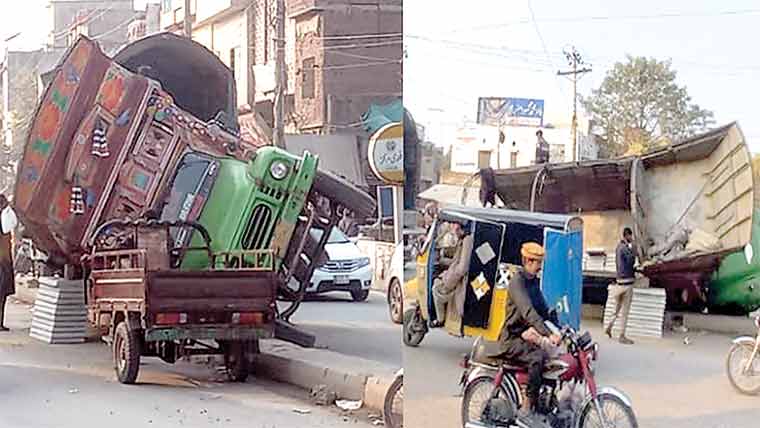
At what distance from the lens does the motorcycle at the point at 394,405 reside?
3.51 meters

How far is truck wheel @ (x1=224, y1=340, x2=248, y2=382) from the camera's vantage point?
17.8ft

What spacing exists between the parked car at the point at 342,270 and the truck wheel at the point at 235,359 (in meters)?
0.41

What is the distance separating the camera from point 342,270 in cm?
444

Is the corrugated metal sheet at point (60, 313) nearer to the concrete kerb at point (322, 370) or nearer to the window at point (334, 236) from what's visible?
the concrete kerb at point (322, 370)

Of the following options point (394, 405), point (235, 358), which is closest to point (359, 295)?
point (394, 405)

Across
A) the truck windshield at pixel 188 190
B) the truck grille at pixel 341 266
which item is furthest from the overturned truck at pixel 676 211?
the truck windshield at pixel 188 190

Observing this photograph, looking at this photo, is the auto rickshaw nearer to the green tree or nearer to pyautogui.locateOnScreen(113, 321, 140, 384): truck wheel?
the green tree

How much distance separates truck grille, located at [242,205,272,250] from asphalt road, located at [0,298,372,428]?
606mm

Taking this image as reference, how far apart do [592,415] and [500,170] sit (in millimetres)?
483

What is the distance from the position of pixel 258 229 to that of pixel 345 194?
1.20m

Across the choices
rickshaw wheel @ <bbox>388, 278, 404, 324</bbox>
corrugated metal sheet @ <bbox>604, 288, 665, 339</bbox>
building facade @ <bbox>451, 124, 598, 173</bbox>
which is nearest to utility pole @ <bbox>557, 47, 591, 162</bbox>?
building facade @ <bbox>451, 124, 598, 173</bbox>

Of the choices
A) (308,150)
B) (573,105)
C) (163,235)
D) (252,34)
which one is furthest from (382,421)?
(573,105)

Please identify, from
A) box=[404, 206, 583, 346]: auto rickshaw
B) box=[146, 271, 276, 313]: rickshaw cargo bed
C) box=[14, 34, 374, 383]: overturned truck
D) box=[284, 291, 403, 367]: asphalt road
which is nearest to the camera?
box=[404, 206, 583, 346]: auto rickshaw

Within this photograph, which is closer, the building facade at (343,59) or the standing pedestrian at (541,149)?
the standing pedestrian at (541,149)
